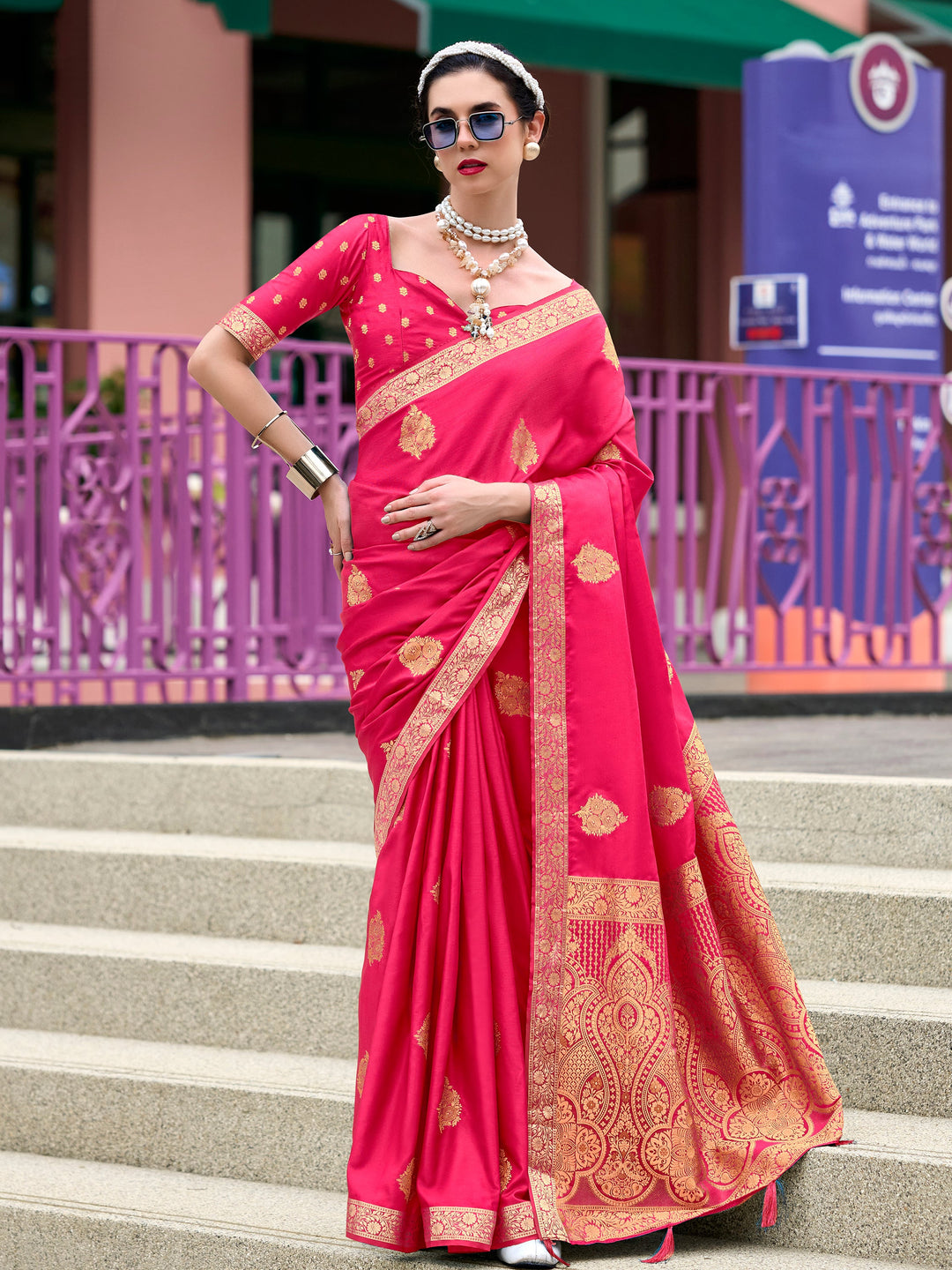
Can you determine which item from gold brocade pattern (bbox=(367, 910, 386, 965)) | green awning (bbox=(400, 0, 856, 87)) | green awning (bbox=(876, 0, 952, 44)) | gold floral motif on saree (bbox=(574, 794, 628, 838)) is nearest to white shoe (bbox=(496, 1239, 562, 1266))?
gold brocade pattern (bbox=(367, 910, 386, 965))

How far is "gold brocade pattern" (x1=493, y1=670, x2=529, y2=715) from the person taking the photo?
2.43 metres

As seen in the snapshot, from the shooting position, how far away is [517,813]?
242 centimetres

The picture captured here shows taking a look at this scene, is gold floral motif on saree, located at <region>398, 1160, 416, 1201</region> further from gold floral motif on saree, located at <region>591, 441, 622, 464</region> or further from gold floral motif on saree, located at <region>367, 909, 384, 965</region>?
gold floral motif on saree, located at <region>591, 441, 622, 464</region>

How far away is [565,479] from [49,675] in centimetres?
270

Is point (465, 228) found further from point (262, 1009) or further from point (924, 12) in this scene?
point (924, 12)

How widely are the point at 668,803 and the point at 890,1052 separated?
678 mm

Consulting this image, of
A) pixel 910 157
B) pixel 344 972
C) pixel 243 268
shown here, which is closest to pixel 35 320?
pixel 243 268

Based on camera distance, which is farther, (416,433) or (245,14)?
(245,14)

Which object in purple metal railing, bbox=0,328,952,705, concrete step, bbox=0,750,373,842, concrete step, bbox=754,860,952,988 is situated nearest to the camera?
concrete step, bbox=754,860,952,988

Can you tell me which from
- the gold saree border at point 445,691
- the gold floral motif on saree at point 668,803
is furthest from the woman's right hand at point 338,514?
the gold floral motif on saree at point 668,803

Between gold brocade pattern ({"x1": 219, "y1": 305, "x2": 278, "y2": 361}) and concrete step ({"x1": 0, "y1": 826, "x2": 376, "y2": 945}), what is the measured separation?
51.2 inches

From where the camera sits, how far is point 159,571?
493 cm

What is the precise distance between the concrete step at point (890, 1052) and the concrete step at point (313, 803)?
0.58m

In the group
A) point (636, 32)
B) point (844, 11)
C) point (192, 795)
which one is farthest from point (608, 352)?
point (844, 11)
